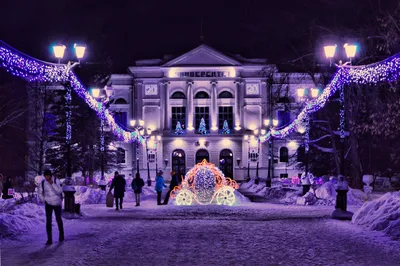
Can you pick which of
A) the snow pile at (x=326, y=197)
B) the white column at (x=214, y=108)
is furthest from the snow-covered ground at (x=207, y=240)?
the white column at (x=214, y=108)

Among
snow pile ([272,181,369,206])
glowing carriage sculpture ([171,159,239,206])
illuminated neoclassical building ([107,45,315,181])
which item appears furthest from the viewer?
illuminated neoclassical building ([107,45,315,181])

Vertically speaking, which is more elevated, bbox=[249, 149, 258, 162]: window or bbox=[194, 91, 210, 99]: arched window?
bbox=[194, 91, 210, 99]: arched window

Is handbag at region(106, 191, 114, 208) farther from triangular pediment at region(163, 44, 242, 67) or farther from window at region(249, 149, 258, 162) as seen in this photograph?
window at region(249, 149, 258, 162)

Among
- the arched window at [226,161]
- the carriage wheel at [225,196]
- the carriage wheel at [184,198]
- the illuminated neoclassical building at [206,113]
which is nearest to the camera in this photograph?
the carriage wheel at [225,196]

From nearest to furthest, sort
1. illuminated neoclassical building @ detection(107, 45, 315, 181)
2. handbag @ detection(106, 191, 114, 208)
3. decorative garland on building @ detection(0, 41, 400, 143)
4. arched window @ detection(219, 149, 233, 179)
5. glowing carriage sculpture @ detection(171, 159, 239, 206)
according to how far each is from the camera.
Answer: decorative garland on building @ detection(0, 41, 400, 143) → handbag @ detection(106, 191, 114, 208) → glowing carriage sculpture @ detection(171, 159, 239, 206) → illuminated neoclassical building @ detection(107, 45, 315, 181) → arched window @ detection(219, 149, 233, 179)

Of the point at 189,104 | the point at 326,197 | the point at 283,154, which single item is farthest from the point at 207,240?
the point at 283,154

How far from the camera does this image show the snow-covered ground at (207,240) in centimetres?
1077

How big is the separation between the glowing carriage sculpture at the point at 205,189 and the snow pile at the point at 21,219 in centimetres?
971

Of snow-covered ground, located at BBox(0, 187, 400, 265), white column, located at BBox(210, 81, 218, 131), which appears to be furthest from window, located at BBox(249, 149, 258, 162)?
snow-covered ground, located at BBox(0, 187, 400, 265)

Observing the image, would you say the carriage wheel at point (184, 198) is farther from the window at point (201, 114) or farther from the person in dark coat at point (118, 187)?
the window at point (201, 114)

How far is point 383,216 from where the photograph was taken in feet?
48.7

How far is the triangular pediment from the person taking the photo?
71500mm

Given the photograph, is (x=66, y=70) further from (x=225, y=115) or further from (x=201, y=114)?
(x=225, y=115)

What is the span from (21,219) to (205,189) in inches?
499
